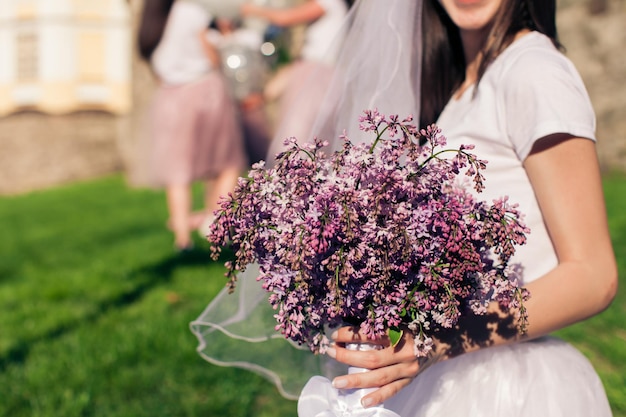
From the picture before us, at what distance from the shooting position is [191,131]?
275 inches

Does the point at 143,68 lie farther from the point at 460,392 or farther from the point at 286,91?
the point at 460,392

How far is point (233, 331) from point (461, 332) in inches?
27.2

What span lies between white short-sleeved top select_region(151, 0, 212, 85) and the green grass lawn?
1.67 m

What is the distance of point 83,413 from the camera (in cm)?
359

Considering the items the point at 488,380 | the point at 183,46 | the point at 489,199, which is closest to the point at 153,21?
the point at 183,46

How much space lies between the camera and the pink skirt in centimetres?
693

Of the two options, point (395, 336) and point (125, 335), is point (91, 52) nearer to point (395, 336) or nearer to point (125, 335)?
point (125, 335)

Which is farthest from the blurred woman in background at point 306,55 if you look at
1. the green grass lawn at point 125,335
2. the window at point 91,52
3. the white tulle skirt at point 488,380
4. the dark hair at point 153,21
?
the window at point 91,52

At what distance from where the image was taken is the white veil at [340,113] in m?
2.10

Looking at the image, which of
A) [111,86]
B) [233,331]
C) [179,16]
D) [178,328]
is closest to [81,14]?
[111,86]

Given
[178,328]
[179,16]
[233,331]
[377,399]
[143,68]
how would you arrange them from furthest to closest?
[143,68]
[179,16]
[178,328]
[233,331]
[377,399]

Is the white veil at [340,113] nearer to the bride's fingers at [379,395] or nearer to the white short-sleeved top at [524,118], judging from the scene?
the white short-sleeved top at [524,118]

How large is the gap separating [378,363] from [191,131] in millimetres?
5644

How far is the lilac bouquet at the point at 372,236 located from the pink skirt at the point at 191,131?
551cm
